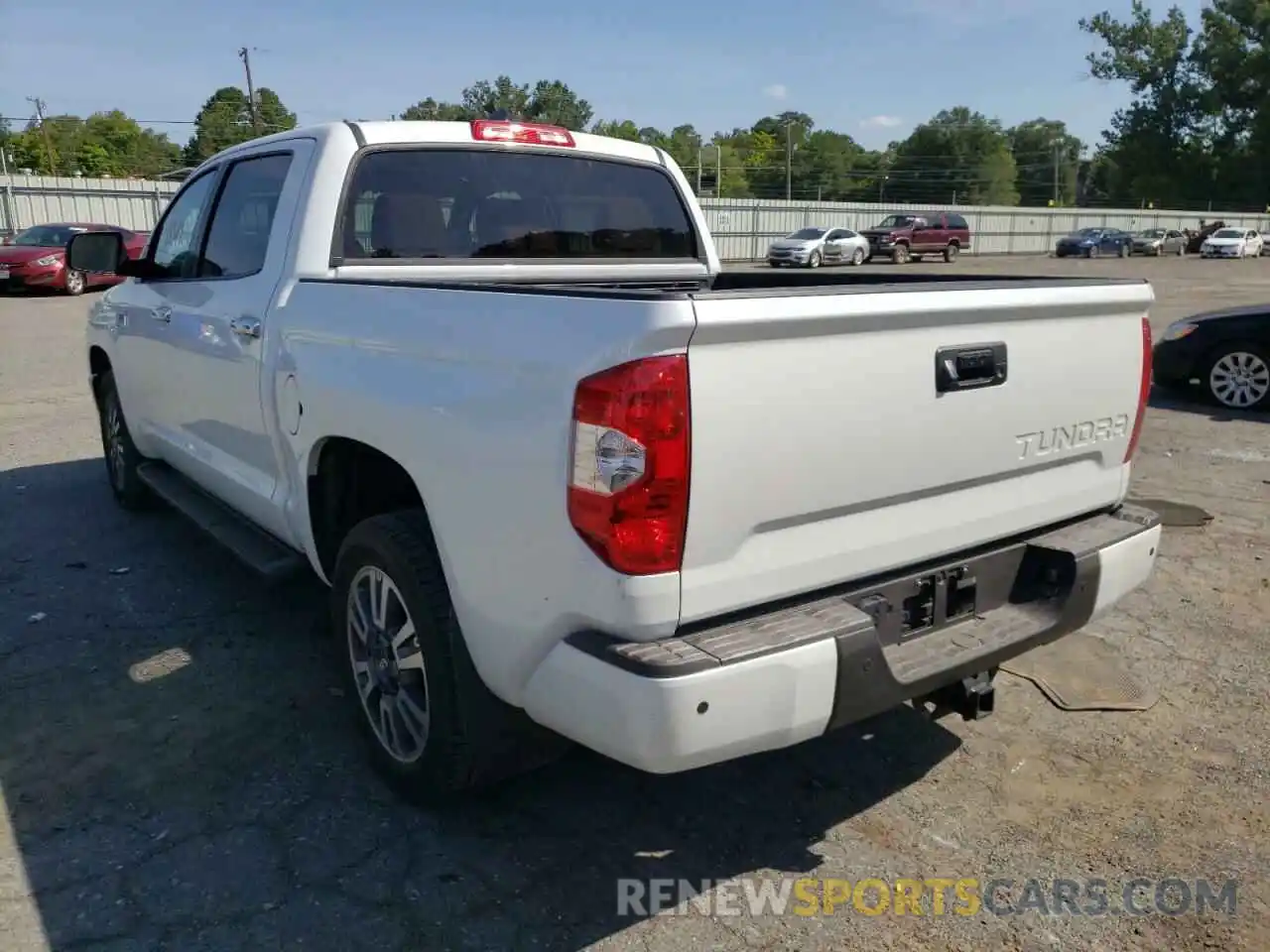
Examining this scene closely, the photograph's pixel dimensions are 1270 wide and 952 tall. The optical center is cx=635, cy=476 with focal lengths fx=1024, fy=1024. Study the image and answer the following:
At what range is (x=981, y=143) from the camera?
109 metres

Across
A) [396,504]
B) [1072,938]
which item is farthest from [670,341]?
[1072,938]

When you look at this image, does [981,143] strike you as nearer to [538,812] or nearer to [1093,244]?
[1093,244]

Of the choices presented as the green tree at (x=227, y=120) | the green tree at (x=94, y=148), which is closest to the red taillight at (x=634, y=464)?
the green tree at (x=227, y=120)

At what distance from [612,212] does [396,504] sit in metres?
1.74

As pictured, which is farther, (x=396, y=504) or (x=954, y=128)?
(x=954, y=128)

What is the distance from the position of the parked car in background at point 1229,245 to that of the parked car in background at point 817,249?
21279mm

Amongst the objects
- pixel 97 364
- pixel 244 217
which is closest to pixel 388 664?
pixel 244 217

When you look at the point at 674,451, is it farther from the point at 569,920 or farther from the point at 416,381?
the point at 569,920

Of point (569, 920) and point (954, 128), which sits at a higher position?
point (954, 128)

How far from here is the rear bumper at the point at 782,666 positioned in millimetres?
2115

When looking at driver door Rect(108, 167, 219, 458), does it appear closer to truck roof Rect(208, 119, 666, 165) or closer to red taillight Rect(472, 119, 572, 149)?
truck roof Rect(208, 119, 666, 165)

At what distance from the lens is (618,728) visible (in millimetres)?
2158

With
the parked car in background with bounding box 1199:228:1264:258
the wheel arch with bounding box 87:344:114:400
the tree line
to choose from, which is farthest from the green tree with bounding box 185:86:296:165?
the wheel arch with bounding box 87:344:114:400

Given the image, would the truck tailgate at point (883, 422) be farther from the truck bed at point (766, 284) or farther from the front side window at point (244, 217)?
the front side window at point (244, 217)
